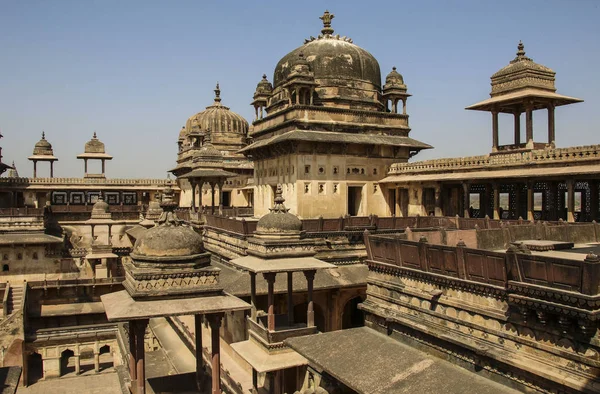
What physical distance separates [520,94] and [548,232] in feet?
37.7

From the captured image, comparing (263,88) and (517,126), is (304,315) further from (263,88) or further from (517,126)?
(263,88)

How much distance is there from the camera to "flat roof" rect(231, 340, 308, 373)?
12.8 metres

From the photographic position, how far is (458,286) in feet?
31.1

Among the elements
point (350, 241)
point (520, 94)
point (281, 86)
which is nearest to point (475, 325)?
point (350, 241)

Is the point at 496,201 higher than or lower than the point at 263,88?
lower

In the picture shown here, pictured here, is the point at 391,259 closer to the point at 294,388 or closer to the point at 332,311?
the point at 294,388

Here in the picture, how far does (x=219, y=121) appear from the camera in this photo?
171 ft

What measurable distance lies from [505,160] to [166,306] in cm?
1799

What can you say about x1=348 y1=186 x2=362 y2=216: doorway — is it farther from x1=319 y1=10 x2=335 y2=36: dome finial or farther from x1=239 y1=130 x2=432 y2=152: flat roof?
x1=319 y1=10 x2=335 y2=36: dome finial

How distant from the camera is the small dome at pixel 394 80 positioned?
3234cm

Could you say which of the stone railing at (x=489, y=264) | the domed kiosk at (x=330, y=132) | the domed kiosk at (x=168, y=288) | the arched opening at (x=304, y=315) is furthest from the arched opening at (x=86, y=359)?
the stone railing at (x=489, y=264)

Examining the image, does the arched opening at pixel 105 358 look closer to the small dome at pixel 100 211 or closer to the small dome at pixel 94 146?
the small dome at pixel 100 211

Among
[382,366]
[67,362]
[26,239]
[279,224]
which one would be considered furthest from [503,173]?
[26,239]

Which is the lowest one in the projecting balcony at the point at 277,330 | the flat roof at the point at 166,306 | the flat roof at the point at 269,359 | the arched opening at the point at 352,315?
the arched opening at the point at 352,315
